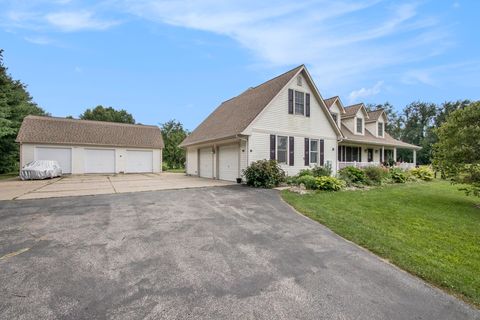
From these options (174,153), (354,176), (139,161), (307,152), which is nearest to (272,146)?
(307,152)

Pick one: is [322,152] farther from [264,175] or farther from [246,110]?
[264,175]

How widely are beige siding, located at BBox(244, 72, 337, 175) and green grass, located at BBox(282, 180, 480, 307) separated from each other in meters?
4.27

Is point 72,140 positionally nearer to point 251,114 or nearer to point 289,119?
point 251,114

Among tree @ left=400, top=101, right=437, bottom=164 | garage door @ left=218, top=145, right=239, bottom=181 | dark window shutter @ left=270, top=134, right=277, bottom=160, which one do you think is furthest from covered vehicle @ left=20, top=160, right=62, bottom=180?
tree @ left=400, top=101, right=437, bottom=164

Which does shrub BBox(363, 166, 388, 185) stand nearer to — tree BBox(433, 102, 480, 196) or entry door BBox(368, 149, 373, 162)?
tree BBox(433, 102, 480, 196)

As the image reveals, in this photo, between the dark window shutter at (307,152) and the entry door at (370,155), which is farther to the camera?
the entry door at (370,155)

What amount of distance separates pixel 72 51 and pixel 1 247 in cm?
1833

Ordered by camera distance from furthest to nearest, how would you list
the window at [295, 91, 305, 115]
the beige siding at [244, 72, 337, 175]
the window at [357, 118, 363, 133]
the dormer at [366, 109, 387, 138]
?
the dormer at [366, 109, 387, 138] → the window at [357, 118, 363, 133] → the window at [295, 91, 305, 115] → the beige siding at [244, 72, 337, 175]

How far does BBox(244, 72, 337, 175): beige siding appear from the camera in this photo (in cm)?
1342

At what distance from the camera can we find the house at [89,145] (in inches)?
766

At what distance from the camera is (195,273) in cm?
339

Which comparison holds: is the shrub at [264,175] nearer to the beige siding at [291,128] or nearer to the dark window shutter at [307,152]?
the beige siding at [291,128]

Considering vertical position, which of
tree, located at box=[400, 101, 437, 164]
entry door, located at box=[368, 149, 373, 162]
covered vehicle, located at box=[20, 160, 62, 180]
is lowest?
covered vehicle, located at box=[20, 160, 62, 180]

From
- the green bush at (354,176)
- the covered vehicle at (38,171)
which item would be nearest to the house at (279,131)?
the green bush at (354,176)
